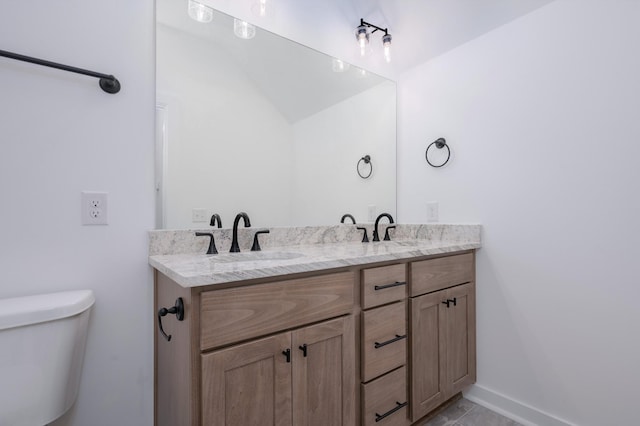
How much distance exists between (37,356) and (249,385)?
572 mm

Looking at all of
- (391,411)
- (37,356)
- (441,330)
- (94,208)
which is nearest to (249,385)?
(37,356)

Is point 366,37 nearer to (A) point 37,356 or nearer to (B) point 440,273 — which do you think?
(B) point 440,273

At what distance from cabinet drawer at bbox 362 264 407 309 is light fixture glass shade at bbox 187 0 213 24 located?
1306 mm

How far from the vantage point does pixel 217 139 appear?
1.40m

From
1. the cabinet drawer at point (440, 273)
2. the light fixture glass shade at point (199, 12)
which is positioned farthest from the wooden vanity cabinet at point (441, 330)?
the light fixture glass shade at point (199, 12)

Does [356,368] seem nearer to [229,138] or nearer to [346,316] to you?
[346,316]

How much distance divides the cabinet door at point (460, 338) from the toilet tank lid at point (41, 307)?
146 cm

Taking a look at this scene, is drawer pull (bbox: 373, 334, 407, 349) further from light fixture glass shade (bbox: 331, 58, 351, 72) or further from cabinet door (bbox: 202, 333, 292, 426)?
light fixture glass shade (bbox: 331, 58, 351, 72)

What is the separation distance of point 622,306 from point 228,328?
155cm

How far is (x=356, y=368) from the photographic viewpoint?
3.73 feet

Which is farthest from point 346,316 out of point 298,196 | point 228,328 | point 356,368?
point 298,196

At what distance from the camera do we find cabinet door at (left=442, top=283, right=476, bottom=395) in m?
1.49

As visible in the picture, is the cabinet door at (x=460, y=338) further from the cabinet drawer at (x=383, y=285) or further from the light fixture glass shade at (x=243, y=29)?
the light fixture glass shade at (x=243, y=29)

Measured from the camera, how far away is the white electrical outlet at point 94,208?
106 centimetres
